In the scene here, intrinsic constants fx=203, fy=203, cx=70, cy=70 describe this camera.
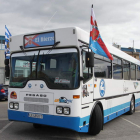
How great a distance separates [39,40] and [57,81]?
1.34 meters

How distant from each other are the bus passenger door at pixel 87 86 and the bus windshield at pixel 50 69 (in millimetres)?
301

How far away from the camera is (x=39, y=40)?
5.69 metres

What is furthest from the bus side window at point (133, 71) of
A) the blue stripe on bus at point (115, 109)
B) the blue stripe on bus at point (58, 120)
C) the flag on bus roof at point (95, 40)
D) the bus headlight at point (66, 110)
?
the bus headlight at point (66, 110)

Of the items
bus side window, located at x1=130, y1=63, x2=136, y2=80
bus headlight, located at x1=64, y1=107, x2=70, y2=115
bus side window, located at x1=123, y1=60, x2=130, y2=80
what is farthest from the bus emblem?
bus side window, located at x1=130, y1=63, x2=136, y2=80

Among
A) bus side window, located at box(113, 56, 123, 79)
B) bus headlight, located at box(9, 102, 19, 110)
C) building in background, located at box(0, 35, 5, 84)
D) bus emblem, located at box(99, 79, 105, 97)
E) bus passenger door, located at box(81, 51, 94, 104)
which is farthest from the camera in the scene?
building in background, located at box(0, 35, 5, 84)

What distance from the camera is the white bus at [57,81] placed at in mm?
5059

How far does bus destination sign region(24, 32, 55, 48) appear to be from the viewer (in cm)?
549

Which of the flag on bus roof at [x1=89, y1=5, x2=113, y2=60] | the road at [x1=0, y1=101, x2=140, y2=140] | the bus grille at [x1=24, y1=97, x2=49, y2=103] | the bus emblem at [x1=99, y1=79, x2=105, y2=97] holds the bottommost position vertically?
the road at [x1=0, y1=101, x2=140, y2=140]

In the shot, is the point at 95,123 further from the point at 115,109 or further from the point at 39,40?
the point at 39,40

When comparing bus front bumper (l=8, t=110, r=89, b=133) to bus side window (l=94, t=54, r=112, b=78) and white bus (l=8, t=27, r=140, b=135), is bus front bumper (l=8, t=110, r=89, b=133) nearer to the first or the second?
white bus (l=8, t=27, r=140, b=135)

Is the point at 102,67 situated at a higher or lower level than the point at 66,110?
higher

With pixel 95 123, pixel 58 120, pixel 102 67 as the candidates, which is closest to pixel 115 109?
pixel 102 67

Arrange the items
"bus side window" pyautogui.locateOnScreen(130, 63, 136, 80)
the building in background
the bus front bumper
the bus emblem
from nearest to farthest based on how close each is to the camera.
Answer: the bus front bumper, the bus emblem, "bus side window" pyautogui.locateOnScreen(130, 63, 136, 80), the building in background

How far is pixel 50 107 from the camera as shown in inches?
205
